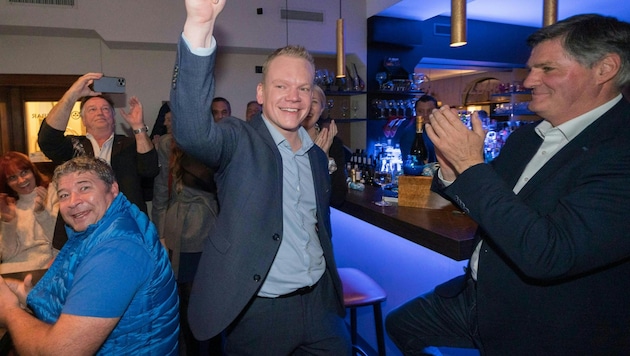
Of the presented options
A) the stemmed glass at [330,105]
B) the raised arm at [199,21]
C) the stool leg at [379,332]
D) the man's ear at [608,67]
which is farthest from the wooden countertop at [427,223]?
the stemmed glass at [330,105]

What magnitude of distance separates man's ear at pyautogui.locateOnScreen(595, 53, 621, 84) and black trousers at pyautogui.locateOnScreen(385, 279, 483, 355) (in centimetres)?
76

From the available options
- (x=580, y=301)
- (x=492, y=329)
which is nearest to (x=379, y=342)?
(x=492, y=329)

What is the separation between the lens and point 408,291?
2.32 metres

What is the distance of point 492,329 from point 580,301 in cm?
26

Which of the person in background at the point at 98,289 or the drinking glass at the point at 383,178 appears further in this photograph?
the drinking glass at the point at 383,178

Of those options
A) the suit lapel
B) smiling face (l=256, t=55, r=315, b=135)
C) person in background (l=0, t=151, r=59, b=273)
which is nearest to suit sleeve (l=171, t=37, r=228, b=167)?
smiling face (l=256, t=55, r=315, b=135)

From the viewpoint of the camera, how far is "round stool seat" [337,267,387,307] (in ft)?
6.48

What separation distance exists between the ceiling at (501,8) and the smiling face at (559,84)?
3973 millimetres

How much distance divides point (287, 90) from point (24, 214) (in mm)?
2280

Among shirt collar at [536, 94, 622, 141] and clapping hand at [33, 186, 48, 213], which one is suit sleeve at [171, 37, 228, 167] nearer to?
shirt collar at [536, 94, 622, 141]

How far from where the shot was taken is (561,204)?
103 cm

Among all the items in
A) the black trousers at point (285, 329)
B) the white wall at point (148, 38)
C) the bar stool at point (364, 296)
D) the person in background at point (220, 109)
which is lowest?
the bar stool at point (364, 296)

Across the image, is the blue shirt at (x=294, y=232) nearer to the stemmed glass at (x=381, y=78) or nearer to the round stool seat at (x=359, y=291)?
the round stool seat at (x=359, y=291)

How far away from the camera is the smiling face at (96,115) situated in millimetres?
2738
